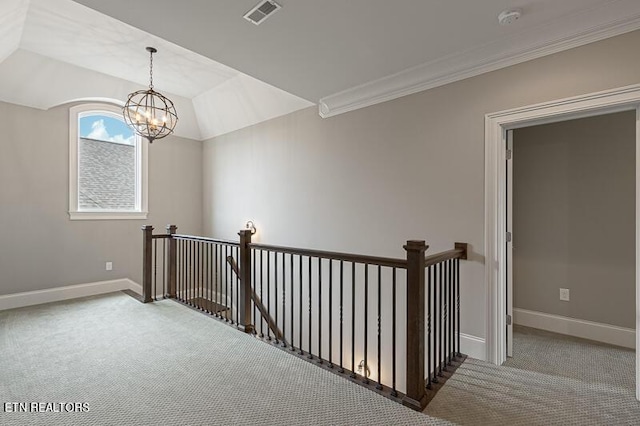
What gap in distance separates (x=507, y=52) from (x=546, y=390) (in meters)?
2.54

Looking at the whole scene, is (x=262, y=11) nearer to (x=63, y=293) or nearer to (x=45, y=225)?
(x=45, y=225)

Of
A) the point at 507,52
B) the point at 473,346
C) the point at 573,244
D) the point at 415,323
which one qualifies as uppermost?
the point at 507,52

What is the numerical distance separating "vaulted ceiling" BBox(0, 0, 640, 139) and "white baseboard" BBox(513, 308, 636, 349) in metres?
2.72

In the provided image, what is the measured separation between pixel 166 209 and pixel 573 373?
5.90 metres

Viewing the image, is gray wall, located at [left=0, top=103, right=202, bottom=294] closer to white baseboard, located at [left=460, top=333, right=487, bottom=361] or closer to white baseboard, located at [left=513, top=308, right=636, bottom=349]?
white baseboard, located at [left=460, top=333, right=487, bottom=361]

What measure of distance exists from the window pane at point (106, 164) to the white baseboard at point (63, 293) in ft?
3.87

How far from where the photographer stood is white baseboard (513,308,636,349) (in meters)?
3.05

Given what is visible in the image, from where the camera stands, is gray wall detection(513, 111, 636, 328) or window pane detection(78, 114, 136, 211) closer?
gray wall detection(513, 111, 636, 328)

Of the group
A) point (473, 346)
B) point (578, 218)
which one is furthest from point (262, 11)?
point (578, 218)

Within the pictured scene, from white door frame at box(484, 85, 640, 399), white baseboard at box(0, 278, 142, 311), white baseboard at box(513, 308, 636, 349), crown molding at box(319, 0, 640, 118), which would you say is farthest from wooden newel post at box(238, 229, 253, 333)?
white baseboard at box(513, 308, 636, 349)

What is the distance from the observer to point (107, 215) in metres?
4.97

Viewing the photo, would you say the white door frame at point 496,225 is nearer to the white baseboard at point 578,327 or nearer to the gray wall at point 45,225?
the white baseboard at point 578,327

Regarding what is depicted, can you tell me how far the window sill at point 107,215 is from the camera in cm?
468

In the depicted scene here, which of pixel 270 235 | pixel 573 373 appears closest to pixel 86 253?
pixel 270 235
